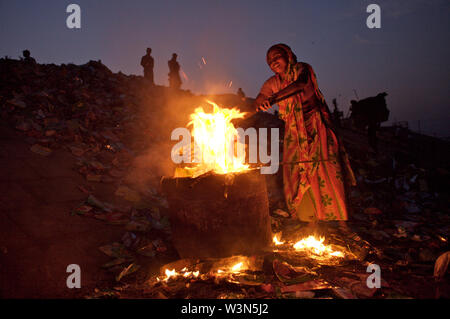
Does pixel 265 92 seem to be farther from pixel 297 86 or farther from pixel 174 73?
pixel 174 73

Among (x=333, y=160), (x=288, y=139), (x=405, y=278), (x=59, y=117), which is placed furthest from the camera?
(x=59, y=117)

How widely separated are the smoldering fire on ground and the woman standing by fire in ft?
1.42

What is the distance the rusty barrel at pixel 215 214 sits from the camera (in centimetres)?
255

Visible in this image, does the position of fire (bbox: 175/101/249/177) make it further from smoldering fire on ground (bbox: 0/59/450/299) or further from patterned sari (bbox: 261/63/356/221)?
patterned sari (bbox: 261/63/356/221)

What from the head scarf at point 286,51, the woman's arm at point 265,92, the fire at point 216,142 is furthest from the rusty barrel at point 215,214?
the head scarf at point 286,51

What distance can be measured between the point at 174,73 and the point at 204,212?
544 inches

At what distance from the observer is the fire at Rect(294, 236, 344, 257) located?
2.75 m

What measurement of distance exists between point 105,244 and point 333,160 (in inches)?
124

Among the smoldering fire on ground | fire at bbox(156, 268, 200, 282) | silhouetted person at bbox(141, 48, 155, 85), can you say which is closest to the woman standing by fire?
the smoldering fire on ground

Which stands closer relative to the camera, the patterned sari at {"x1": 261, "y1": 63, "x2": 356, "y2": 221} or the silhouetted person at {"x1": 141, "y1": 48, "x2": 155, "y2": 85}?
the patterned sari at {"x1": 261, "y1": 63, "x2": 356, "y2": 221}

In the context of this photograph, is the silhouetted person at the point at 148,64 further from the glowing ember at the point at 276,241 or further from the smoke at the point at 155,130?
the glowing ember at the point at 276,241
